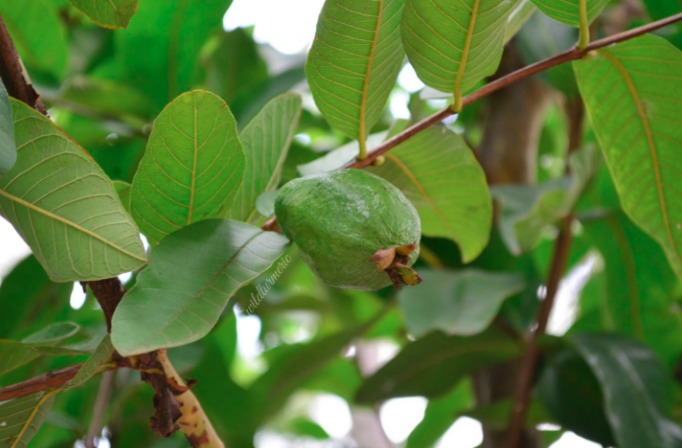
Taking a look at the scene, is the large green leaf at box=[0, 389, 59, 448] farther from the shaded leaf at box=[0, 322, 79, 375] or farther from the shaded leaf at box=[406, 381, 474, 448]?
the shaded leaf at box=[406, 381, 474, 448]

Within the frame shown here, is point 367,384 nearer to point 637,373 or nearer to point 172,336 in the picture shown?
point 637,373

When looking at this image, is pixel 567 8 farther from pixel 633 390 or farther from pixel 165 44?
pixel 165 44

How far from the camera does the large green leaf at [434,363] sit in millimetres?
1271

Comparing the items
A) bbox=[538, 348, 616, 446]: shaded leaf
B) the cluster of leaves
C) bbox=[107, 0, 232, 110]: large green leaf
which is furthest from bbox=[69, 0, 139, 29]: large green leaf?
bbox=[538, 348, 616, 446]: shaded leaf

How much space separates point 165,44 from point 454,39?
71 centimetres

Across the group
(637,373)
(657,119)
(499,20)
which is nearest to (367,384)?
(637,373)

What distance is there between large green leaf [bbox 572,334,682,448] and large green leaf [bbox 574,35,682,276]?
0.93ft

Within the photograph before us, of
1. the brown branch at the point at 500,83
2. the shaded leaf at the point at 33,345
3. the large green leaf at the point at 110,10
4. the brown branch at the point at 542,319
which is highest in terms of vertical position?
the large green leaf at the point at 110,10

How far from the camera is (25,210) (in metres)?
0.57

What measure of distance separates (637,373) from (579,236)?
568mm

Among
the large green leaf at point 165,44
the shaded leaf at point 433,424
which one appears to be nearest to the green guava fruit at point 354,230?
the large green leaf at point 165,44

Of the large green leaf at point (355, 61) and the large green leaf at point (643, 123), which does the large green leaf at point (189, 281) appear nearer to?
the large green leaf at point (355, 61)

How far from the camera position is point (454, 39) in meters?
0.64

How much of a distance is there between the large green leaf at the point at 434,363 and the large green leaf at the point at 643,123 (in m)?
0.51
